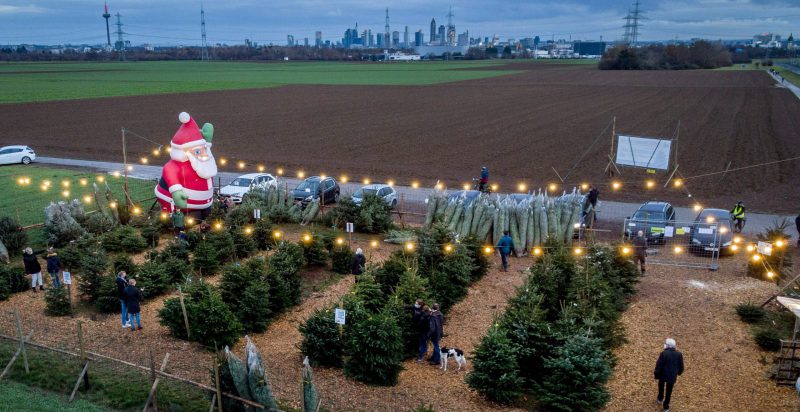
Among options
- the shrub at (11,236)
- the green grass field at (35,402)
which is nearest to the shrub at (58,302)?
the green grass field at (35,402)

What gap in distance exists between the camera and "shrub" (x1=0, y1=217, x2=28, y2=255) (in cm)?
2053

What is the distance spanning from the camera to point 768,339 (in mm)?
14164

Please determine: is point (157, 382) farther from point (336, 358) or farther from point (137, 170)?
point (137, 170)

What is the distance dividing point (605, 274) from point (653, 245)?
6433 millimetres

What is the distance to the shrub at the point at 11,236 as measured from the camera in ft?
67.4

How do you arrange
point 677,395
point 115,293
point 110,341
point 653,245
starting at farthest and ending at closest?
point 653,245, point 115,293, point 110,341, point 677,395

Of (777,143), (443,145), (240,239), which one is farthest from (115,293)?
(777,143)

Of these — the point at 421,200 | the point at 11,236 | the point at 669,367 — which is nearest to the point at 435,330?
the point at 669,367

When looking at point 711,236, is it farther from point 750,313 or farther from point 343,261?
point 343,261

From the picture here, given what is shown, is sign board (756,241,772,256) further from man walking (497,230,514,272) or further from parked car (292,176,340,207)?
parked car (292,176,340,207)

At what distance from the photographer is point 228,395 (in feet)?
35.0

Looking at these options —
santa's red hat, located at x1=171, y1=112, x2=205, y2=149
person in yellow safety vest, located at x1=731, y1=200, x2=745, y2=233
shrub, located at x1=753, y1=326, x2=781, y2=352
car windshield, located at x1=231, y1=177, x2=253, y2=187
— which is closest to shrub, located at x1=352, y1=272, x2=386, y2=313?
shrub, located at x1=753, y1=326, x2=781, y2=352

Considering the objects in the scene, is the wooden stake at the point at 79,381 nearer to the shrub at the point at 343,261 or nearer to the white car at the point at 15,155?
the shrub at the point at 343,261

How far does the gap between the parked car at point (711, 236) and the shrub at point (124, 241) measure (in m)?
18.5
